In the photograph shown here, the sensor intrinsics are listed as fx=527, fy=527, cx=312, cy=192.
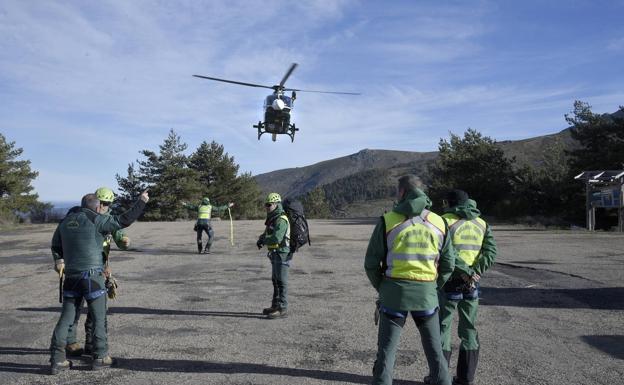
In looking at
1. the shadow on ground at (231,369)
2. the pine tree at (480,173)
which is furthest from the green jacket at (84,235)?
the pine tree at (480,173)

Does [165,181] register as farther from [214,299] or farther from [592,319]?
[592,319]

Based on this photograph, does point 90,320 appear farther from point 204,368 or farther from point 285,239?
point 285,239

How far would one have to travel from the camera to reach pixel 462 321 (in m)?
5.24

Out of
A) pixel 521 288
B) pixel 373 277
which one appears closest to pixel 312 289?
pixel 521 288

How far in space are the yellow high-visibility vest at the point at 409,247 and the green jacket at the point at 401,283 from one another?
1.9 inches

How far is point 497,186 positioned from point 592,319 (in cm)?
3520

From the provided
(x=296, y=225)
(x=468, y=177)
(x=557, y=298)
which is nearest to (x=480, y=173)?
(x=468, y=177)

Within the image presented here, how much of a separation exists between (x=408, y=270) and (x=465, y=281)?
3.63 feet

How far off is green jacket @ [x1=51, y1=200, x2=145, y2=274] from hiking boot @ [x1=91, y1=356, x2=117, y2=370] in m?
0.98

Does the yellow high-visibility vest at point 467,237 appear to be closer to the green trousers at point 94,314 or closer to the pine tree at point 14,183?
the green trousers at point 94,314

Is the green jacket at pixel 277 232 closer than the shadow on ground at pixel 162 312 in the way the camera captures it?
Yes

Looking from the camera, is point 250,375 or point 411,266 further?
point 250,375

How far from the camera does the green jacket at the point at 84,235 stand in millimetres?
5680

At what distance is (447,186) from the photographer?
44.2 metres
